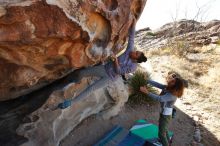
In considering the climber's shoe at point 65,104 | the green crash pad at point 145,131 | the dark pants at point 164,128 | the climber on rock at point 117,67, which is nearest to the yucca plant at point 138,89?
the green crash pad at point 145,131

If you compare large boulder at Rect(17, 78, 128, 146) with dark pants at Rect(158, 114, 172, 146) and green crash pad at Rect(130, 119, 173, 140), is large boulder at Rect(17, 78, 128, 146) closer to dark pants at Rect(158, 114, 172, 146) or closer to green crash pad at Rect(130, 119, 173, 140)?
green crash pad at Rect(130, 119, 173, 140)

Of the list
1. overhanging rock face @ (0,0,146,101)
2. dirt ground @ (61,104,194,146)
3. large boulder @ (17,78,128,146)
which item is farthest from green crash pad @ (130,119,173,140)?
overhanging rock face @ (0,0,146,101)

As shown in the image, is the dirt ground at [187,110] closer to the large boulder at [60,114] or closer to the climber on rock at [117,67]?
the large boulder at [60,114]

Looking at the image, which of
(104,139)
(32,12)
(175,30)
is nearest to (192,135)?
(104,139)

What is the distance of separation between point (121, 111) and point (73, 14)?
3.96 metres

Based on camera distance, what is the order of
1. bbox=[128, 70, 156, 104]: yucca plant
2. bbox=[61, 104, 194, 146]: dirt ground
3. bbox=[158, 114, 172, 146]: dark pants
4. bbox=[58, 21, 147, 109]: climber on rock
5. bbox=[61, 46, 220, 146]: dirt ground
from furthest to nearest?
bbox=[128, 70, 156, 104]: yucca plant, bbox=[61, 46, 220, 146]: dirt ground, bbox=[61, 104, 194, 146]: dirt ground, bbox=[158, 114, 172, 146]: dark pants, bbox=[58, 21, 147, 109]: climber on rock

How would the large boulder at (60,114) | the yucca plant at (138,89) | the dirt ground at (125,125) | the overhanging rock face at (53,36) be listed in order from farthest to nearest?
the yucca plant at (138,89), the dirt ground at (125,125), the large boulder at (60,114), the overhanging rock face at (53,36)

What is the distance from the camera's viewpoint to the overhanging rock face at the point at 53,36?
4273 millimetres

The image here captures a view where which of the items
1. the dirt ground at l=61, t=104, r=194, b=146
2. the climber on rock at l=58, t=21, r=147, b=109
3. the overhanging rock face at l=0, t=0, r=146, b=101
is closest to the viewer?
the overhanging rock face at l=0, t=0, r=146, b=101

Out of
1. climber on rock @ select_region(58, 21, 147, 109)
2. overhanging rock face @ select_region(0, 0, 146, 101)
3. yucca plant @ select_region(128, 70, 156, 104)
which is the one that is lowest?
yucca plant @ select_region(128, 70, 156, 104)

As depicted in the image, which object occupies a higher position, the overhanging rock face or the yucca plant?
the overhanging rock face

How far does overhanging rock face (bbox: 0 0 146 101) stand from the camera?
168 inches

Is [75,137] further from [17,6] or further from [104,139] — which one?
[17,6]

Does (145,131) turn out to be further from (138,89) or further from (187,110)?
(187,110)
